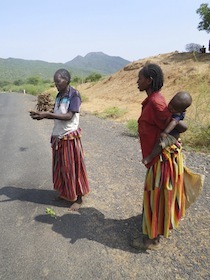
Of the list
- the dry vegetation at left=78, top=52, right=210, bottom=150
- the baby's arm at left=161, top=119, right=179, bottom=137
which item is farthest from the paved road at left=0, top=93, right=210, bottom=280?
the dry vegetation at left=78, top=52, right=210, bottom=150

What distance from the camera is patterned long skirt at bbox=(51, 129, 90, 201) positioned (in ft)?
11.0

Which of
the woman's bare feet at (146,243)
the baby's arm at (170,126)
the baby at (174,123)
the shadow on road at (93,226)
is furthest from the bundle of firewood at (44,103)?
the baby's arm at (170,126)

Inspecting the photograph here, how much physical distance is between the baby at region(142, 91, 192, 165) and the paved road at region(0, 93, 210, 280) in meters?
0.93

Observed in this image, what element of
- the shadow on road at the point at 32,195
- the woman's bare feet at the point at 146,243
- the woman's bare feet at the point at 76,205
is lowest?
the shadow on road at the point at 32,195

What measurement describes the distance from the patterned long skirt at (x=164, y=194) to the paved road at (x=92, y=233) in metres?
0.30

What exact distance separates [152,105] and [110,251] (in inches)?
55.4

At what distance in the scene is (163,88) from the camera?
16266mm

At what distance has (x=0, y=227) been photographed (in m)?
3.23

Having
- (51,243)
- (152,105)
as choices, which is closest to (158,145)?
(152,105)

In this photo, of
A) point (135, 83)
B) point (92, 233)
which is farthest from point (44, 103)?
point (92, 233)

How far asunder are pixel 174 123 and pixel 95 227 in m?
1.50

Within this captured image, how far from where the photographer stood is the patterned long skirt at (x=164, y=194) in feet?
8.29

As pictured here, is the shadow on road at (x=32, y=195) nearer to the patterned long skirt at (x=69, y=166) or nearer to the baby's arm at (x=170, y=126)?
the patterned long skirt at (x=69, y=166)

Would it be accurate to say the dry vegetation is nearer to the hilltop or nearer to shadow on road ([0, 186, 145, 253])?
the hilltop
